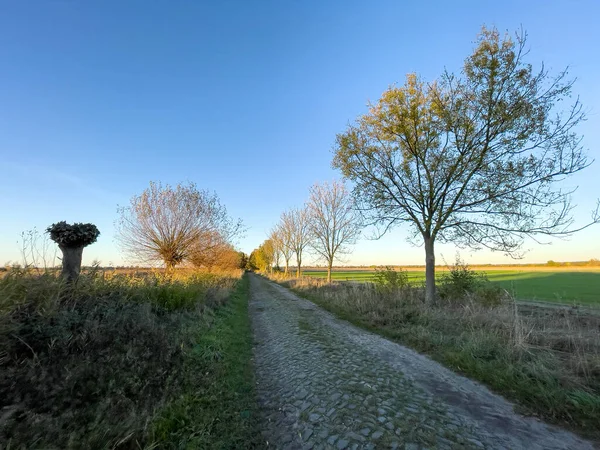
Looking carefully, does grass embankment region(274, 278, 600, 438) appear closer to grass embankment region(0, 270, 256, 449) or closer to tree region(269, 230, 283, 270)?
grass embankment region(0, 270, 256, 449)

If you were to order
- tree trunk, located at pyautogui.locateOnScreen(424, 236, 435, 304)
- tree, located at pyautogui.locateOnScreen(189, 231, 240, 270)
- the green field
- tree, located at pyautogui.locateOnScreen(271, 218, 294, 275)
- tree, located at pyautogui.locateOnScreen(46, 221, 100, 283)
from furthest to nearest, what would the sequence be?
1. tree, located at pyautogui.locateOnScreen(271, 218, 294, 275)
2. tree, located at pyautogui.locateOnScreen(189, 231, 240, 270)
3. the green field
4. tree trunk, located at pyautogui.locateOnScreen(424, 236, 435, 304)
5. tree, located at pyautogui.locateOnScreen(46, 221, 100, 283)

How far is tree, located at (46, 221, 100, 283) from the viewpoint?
5.85 m

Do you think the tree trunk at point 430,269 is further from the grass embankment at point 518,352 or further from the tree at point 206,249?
the tree at point 206,249

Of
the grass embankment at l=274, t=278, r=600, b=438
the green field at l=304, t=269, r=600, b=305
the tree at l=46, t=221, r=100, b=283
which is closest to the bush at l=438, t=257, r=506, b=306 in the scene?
the green field at l=304, t=269, r=600, b=305

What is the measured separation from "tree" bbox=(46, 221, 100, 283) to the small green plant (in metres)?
13.2

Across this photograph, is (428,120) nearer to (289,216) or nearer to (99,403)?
(99,403)

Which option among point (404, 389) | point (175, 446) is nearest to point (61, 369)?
point (175, 446)

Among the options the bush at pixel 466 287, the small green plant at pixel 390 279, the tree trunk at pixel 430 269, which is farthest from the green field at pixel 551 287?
the tree trunk at pixel 430 269

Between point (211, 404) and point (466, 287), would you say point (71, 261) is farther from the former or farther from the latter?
→ point (466, 287)

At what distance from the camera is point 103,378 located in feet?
12.2

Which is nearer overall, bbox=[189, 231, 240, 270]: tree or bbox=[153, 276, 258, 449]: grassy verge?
bbox=[153, 276, 258, 449]: grassy verge

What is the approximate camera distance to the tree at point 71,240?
5848 mm

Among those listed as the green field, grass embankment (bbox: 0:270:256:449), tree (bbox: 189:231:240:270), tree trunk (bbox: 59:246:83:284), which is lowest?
the green field

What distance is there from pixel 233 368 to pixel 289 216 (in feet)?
119
